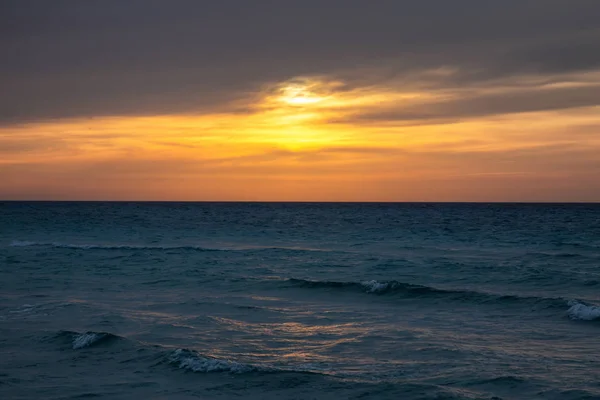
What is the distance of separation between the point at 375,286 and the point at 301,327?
773cm

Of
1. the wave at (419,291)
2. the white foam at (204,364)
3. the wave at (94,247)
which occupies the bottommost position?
the white foam at (204,364)

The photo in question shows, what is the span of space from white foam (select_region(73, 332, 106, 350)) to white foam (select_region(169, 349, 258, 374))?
2.97m

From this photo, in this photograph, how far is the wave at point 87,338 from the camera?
17328mm

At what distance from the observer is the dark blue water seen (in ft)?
45.9

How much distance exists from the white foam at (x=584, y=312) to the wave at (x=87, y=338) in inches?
574

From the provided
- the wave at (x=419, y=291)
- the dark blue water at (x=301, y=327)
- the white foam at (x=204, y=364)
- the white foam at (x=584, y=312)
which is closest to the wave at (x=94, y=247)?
the dark blue water at (x=301, y=327)

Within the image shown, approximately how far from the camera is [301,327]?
65.1 ft

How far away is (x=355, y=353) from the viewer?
53.9 ft

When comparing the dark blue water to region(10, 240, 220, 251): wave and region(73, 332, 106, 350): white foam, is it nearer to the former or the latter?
region(73, 332, 106, 350): white foam

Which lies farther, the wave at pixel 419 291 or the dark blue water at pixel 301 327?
the wave at pixel 419 291

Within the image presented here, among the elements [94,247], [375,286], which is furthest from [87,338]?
[94,247]

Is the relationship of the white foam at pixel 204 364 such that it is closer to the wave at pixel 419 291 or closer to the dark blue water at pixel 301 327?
the dark blue water at pixel 301 327

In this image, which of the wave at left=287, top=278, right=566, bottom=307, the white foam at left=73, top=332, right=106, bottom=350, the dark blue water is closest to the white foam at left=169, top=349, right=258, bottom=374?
the dark blue water

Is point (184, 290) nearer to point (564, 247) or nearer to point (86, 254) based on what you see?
point (86, 254)
